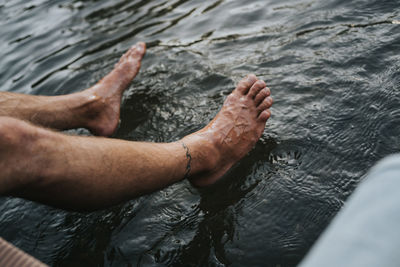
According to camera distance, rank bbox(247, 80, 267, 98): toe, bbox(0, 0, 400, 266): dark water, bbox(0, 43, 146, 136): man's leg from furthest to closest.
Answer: bbox(247, 80, 267, 98): toe, bbox(0, 43, 146, 136): man's leg, bbox(0, 0, 400, 266): dark water

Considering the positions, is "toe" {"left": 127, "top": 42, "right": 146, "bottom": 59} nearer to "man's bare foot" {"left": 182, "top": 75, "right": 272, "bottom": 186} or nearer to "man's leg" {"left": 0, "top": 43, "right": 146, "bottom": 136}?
"man's leg" {"left": 0, "top": 43, "right": 146, "bottom": 136}

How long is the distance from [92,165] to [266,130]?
4.12ft

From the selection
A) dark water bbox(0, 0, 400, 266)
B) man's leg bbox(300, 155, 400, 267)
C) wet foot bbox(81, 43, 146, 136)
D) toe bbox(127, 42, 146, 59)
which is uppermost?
man's leg bbox(300, 155, 400, 267)

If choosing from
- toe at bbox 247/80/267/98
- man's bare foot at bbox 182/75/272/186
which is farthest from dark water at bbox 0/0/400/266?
toe at bbox 247/80/267/98

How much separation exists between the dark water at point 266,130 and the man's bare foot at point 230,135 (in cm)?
8

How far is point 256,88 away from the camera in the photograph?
2.25m

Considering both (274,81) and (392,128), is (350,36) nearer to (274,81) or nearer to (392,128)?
(274,81)

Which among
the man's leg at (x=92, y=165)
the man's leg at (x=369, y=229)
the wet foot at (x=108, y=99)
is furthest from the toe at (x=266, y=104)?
the man's leg at (x=369, y=229)

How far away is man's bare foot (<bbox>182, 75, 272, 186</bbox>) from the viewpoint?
1.85m

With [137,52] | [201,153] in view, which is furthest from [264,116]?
[137,52]

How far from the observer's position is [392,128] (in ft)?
5.89

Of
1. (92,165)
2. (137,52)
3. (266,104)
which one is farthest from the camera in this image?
(137,52)

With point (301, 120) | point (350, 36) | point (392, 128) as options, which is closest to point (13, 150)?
point (301, 120)

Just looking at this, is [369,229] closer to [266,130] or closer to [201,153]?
[201,153]
